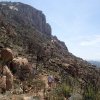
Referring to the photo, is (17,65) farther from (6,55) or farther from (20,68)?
(6,55)

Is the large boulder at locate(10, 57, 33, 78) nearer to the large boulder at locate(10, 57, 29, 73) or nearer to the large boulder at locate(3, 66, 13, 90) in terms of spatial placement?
the large boulder at locate(10, 57, 29, 73)

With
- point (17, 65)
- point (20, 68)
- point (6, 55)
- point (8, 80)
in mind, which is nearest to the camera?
point (8, 80)

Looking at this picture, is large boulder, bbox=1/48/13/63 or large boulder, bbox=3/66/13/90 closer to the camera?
large boulder, bbox=3/66/13/90

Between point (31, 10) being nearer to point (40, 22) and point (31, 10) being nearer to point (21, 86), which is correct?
point (40, 22)

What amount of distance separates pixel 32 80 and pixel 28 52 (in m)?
13.4

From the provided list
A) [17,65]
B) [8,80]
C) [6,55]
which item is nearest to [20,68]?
[17,65]

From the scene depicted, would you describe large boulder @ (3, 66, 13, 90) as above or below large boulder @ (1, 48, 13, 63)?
below

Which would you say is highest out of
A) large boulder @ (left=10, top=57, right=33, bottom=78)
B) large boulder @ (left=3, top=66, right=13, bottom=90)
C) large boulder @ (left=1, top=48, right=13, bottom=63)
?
large boulder @ (left=1, top=48, right=13, bottom=63)

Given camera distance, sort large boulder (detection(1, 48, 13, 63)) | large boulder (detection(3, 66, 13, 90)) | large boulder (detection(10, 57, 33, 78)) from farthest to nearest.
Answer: large boulder (detection(10, 57, 33, 78)) < large boulder (detection(1, 48, 13, 63)) < large boulder (detection(3, 66, 13, 90))

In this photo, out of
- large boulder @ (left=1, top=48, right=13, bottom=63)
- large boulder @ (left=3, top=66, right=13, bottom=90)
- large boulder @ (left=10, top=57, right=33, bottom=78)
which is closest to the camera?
large boulder @ (left=3, top=66, right=13, bottom=90)

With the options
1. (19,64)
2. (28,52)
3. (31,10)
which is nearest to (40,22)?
(31,10)

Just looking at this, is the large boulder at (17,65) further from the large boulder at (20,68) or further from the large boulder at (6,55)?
the large boulder at (6,55)

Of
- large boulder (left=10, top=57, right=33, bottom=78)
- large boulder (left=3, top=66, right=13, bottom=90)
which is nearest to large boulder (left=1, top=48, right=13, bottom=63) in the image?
large boulder (left=10, top=57, right=33, bottom=78)

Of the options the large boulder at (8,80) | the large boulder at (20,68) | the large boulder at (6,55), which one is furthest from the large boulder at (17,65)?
the large boulder at (8,80)
